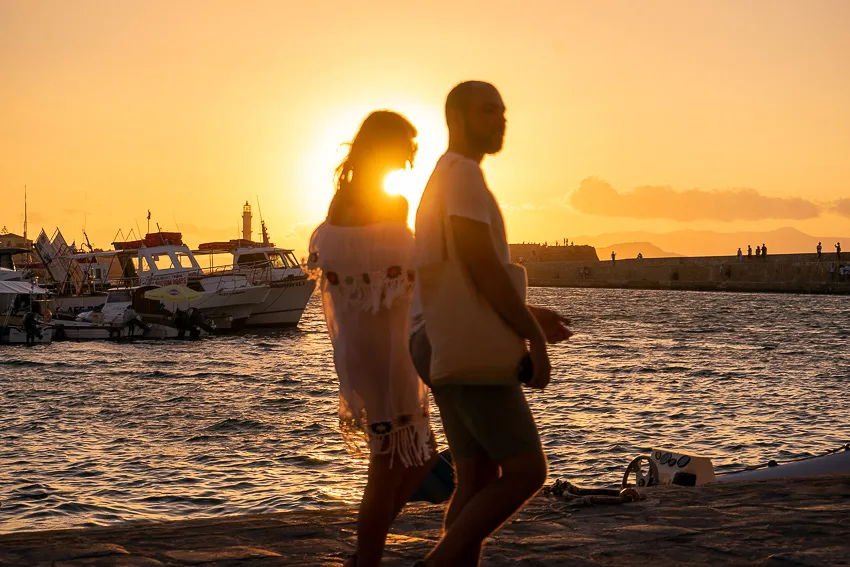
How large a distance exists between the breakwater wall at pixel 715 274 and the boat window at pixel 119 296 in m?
48.5

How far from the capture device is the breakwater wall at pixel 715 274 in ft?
234

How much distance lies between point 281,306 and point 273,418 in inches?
1091

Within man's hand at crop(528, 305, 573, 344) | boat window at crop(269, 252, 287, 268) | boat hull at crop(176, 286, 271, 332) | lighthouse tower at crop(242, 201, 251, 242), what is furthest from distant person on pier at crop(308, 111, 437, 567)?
lighthouse tower at crop(242, 201, 251, 242)

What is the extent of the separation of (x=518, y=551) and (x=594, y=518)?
80cm

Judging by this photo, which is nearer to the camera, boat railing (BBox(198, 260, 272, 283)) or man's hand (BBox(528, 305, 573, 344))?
man's hand (BBox(528, 305, 573, 344))

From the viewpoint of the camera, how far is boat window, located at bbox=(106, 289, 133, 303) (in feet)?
143

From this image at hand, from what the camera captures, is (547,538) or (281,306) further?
(281,306)

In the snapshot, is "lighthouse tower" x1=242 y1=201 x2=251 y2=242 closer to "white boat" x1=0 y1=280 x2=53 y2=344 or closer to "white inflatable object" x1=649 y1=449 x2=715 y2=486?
"white boat" x1=0 y1=280 x2=53 y2=344

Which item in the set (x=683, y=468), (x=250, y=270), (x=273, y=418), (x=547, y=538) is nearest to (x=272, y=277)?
(x=250, y=270)

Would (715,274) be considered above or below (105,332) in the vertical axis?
above

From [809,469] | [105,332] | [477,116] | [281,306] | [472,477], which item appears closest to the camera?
[477,116]

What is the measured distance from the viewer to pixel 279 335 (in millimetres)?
42406

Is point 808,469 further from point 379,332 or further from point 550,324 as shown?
point 379,332

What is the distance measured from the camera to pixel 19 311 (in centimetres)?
4131
